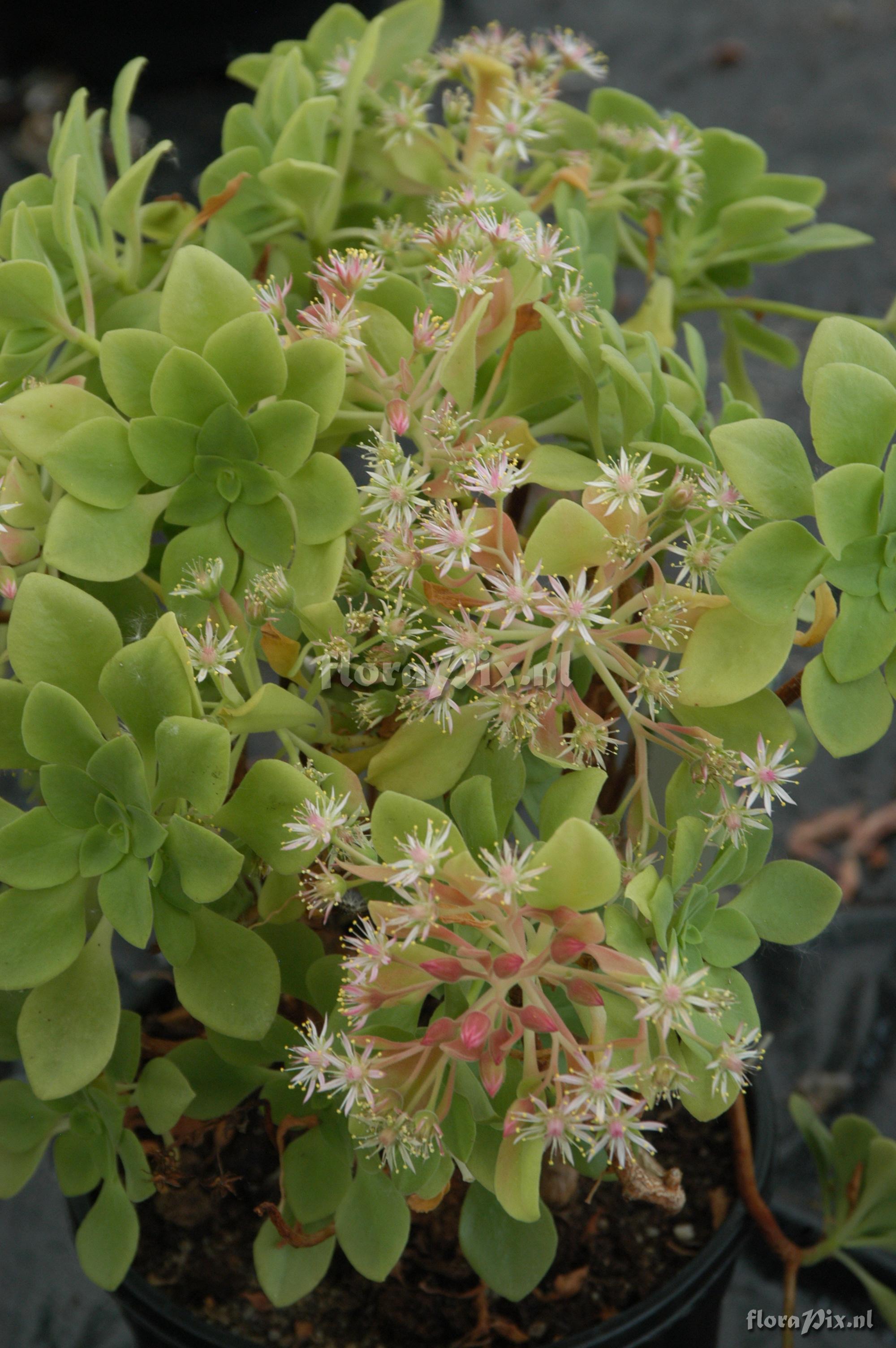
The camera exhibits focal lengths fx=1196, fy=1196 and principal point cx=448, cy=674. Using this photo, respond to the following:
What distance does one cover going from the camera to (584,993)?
522 millimetres

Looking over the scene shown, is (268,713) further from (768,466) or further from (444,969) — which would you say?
(768,466)

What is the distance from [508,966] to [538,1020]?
3 centimetres

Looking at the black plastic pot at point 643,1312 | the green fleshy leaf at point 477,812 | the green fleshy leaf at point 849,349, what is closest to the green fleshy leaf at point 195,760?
the green fleshy leaf at point 477,812

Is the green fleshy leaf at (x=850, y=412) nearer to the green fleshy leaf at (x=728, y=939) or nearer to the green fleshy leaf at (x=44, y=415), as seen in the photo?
the green fleshy leaf at (x=728, y=939)

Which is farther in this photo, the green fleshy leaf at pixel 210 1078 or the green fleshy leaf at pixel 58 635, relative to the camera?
the green fleshy leaf at pixel 210 1078

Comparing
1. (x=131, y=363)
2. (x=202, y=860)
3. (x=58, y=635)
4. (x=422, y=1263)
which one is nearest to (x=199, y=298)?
(x=131, y=363)

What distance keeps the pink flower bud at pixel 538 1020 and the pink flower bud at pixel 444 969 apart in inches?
1.2

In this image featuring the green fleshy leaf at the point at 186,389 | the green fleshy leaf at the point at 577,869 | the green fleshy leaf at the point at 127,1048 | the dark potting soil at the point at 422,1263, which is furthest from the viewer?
the dark potting soil at the point at 422,1263

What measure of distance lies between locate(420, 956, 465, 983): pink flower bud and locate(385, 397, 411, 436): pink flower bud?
25cm

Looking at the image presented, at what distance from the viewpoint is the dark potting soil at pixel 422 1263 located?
0.88 metres

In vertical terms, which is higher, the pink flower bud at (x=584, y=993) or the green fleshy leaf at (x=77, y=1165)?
the pink flower bud at (x=584, y=993)

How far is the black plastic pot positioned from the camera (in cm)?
81

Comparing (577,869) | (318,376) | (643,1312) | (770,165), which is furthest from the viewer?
(770,165)

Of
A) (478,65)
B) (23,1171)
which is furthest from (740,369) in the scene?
(23,1171)
